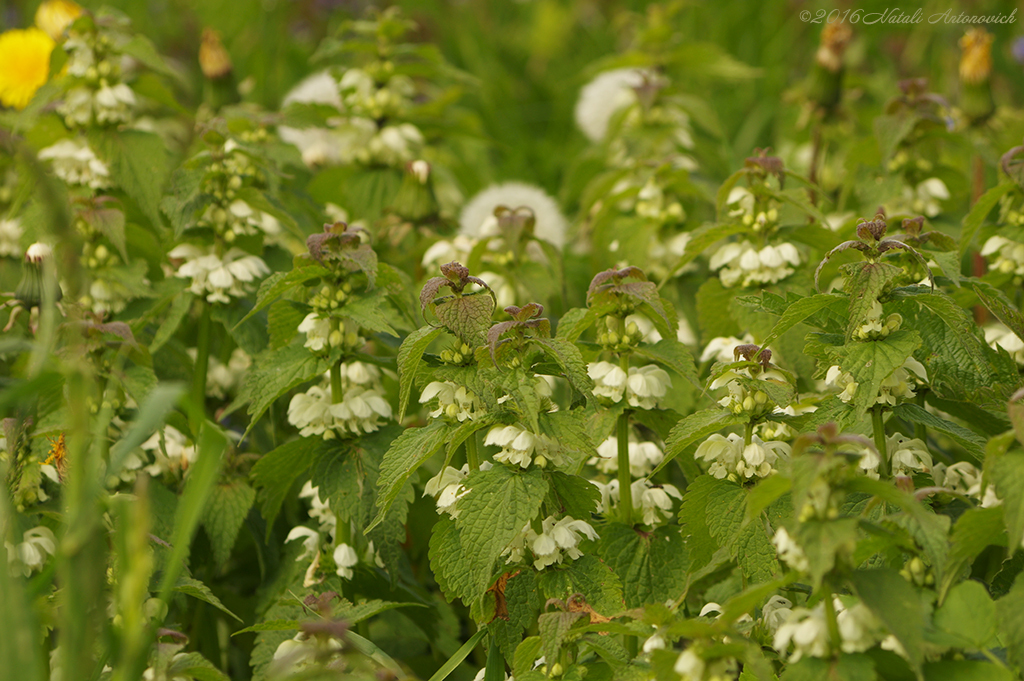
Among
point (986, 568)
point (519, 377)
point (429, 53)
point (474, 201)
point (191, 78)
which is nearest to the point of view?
point (519, 377)

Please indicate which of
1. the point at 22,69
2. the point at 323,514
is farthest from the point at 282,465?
the point at 22,69

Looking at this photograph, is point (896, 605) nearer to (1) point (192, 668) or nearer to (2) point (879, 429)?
(2) point (879, 429)

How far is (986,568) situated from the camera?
1.74 meters

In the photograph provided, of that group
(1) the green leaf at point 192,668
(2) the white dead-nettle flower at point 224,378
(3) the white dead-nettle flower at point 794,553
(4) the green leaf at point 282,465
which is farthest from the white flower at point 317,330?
(3) the white dead-nettle flower at point 794,553

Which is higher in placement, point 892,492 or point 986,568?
point 892,492

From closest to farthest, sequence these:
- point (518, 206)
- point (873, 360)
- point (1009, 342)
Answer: point (873, 360) → point (1009, 342) → point (518, 206)

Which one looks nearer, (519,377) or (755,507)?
(755,507)

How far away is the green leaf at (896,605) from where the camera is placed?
3.14 feet

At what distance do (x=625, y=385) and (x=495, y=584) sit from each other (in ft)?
1.27

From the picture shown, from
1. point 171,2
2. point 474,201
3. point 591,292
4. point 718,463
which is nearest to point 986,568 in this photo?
point 718,463

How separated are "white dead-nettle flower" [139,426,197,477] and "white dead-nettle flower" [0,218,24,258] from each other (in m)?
0.72

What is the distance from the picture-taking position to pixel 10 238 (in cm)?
218

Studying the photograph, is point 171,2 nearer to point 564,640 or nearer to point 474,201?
point 474,201

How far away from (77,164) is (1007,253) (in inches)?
79.0
